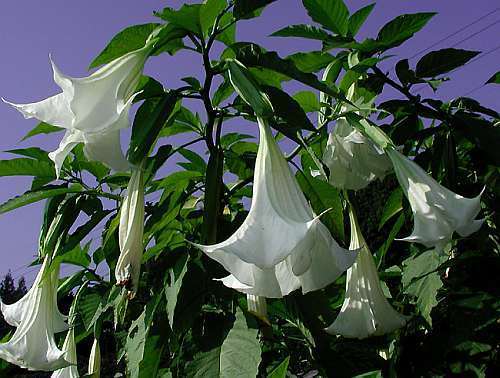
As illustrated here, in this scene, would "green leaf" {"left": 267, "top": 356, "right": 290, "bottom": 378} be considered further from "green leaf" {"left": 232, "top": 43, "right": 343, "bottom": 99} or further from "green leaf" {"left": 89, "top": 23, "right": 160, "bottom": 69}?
"green leaf" {"left": 89, "top": 23, "right": 160, "bottom": 69}

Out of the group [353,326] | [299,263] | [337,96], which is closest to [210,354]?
[353,326]

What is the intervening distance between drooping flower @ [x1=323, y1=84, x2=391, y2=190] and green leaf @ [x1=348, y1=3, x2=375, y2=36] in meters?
0.20

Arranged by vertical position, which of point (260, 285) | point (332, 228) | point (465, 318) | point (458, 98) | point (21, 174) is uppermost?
point (21, 174)

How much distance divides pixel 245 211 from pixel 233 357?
0.35 m

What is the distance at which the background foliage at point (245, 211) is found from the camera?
1.09 m

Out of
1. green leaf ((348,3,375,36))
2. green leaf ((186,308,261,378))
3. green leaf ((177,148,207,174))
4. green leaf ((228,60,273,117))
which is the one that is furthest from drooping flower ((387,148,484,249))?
green leaf ((177,148,207,174))

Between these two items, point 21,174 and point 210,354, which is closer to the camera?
point 210,354

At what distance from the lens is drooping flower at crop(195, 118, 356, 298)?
2.45ft

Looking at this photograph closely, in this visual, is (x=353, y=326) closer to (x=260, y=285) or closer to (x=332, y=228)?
(x=332, y=228)

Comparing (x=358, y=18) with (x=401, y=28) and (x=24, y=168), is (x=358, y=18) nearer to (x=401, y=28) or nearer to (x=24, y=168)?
(x=401, y=28)

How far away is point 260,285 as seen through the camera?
2.82ft

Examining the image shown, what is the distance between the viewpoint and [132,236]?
927mm

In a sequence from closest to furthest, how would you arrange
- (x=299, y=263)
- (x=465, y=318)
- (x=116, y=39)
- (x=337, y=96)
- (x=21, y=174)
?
1. (x=299, y=263)
2. (x=337, y=96)
3. (x=116, y=39)
4. (x=465, y=318)
5. (x=21, y=174)

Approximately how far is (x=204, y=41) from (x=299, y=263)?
51 cm
